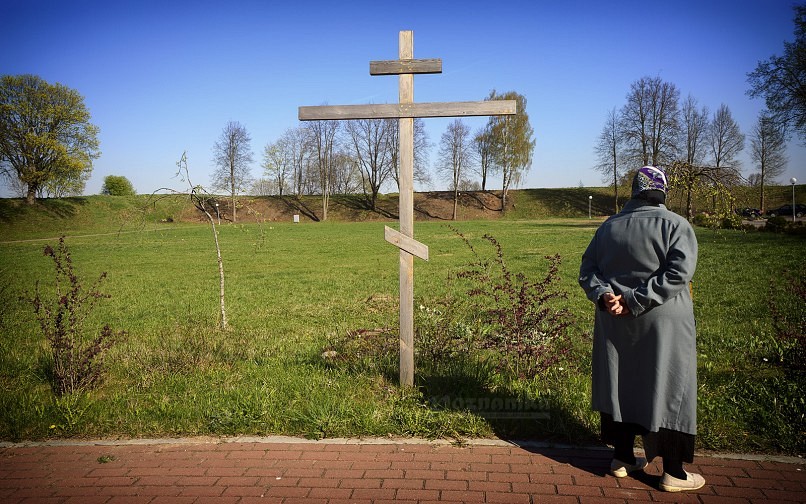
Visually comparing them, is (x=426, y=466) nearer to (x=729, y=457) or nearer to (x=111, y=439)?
(x=729, y=457)

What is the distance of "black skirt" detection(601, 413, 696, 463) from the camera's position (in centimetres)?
296

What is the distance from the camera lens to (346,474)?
3.20 metres

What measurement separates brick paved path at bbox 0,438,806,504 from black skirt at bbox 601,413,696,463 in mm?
194

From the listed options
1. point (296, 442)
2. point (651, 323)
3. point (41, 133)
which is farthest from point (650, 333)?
point (41, 133)

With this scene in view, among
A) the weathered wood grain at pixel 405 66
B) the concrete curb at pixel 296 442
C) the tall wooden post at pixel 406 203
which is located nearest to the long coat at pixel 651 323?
the concrete curb at pixel 296 442

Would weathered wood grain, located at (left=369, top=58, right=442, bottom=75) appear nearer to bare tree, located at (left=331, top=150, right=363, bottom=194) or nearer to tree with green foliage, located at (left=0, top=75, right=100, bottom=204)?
tree with green foliage, located at (left=0, top=75, right=100, bottom=204)

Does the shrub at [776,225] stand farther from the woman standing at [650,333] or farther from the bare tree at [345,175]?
the bare tree at [345,175]

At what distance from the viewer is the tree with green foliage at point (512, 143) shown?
55062mm

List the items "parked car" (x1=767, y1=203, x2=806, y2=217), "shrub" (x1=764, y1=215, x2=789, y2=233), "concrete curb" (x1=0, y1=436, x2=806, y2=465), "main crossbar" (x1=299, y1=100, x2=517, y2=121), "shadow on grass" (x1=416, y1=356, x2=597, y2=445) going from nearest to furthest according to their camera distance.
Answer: "concrete curb" (x1=0, y1=436, x2=806, y2=465) < "shadow on grass" (x1=416, y1=356, x2=597, y2=445) < "main crossbar" (x1=299, y1=100, x2=517, y2=121) < "shrub" (x1=764, y1=215, x2=789, y2=233) < "parked car" (x1=767, y1=203, x2=806, y2=217)

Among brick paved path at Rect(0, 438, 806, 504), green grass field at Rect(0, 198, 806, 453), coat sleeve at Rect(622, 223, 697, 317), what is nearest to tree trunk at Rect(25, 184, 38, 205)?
green grass field at Rect(0, 198, 806, 453)

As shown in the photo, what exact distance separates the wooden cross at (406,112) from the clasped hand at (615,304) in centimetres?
156

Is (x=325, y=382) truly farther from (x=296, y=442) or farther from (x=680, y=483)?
(x=680, y=483)

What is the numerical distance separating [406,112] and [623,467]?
10.2ft

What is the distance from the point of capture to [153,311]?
1002 cm
